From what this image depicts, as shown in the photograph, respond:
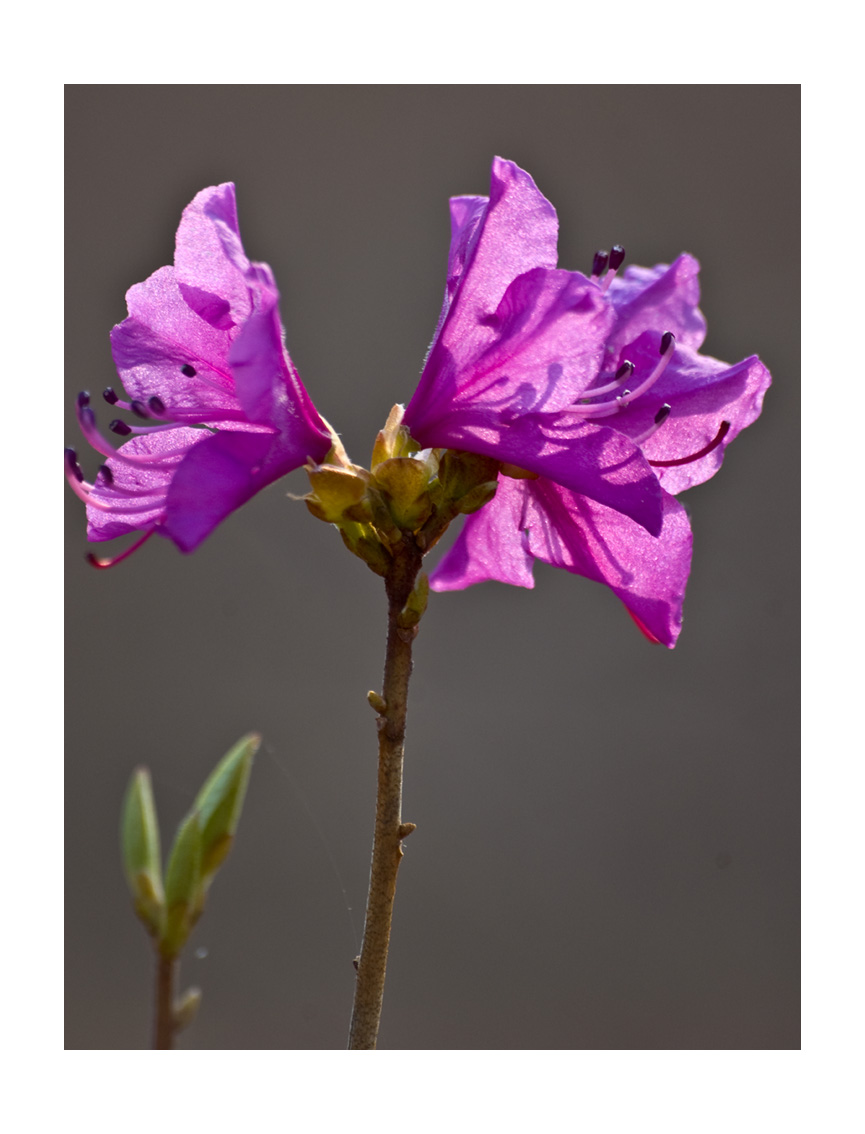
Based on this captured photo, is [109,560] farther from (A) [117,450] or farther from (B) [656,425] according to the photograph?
(B) [656,425]

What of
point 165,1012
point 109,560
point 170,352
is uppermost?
point 170,352

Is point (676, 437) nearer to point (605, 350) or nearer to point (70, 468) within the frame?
point (605, 350)

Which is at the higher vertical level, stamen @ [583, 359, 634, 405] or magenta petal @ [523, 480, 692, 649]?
stamen @ [583, 359, 634, 405]

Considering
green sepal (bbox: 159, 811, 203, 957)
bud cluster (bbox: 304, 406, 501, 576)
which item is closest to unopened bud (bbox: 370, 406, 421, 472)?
bud cluster (bbox: 304, 406, 501, 576)

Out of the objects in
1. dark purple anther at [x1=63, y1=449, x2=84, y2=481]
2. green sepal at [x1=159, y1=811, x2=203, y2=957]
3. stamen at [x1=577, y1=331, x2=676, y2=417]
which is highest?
stamen at [x1=577, y1=331, x2=676, y2=417]

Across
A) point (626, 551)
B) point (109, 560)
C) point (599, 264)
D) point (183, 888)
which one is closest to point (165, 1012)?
point (183, 888)

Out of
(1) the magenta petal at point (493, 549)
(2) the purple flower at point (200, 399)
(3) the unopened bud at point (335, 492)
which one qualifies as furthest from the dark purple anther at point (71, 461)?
(1) the magenta petal at point (493, 549)

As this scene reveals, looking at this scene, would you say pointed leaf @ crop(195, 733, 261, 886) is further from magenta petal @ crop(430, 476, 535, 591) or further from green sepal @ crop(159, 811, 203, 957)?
magenta petal @ crop(430, 476, 535, 591)
